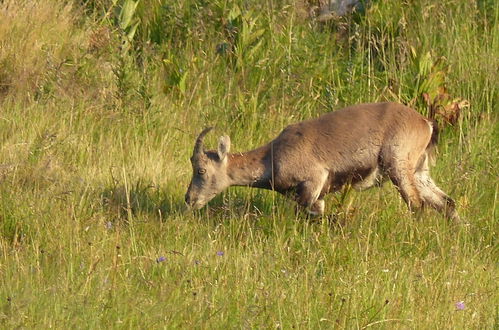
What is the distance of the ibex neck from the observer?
27.0ft

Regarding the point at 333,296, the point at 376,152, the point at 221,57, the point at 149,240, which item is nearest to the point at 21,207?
the point at 149,240

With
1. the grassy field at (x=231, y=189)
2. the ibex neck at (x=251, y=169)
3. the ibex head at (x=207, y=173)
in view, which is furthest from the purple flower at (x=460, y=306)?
the ibex head at (x=207, y=173)

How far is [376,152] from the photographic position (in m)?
8.20

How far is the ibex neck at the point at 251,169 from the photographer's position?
8.24 meters

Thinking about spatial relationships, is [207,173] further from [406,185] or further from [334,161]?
[406,185]

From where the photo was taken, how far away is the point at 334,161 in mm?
8203

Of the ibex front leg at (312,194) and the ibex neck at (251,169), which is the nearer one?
the ibex front leg at (312,194)

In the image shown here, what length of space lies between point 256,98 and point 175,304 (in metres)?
4.42

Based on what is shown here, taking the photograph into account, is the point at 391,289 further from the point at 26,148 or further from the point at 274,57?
the point at 274,57

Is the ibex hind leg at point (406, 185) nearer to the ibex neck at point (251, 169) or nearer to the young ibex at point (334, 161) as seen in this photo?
the young ibex at point (334, 161)

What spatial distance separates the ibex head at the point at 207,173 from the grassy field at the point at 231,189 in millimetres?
143

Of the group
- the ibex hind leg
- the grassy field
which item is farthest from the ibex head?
the ibex hind leg

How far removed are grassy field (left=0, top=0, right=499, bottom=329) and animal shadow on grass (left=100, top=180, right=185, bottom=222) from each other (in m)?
0.03

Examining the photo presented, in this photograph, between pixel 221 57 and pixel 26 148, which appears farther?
pixel 221 57
